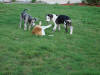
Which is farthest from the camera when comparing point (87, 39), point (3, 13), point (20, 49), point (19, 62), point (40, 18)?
point (3, 13)

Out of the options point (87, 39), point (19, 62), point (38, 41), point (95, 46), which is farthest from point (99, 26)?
point (19, 62)

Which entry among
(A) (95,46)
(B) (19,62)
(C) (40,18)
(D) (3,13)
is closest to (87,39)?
(A) (95,46)

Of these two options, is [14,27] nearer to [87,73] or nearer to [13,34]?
[13,34]

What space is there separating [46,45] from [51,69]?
6.34 ft

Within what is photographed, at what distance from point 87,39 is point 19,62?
3709 mm

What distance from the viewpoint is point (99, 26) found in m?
10.8

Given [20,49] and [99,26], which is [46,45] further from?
[99,26]

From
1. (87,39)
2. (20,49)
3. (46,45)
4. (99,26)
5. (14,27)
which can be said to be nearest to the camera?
(20,49)

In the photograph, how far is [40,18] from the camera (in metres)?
12.3

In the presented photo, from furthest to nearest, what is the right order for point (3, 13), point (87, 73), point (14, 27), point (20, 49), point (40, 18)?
1. point (3, 13)
2. point (40, 18)
3. point (14, 27)
4. point (20, 49)
5. point (87, 73)

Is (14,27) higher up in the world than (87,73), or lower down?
higher up

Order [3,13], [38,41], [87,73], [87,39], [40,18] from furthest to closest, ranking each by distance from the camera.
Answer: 1. [3,13]
2. [40,18]
3. [87,39]
4. [38,41]
5. [87,73]

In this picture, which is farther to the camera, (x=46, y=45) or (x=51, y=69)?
(x=46, y=45)

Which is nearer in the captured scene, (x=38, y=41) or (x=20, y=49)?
(x=20, y=49)
